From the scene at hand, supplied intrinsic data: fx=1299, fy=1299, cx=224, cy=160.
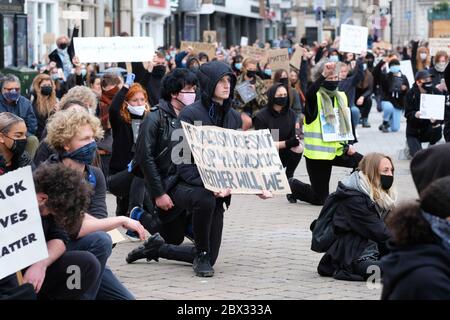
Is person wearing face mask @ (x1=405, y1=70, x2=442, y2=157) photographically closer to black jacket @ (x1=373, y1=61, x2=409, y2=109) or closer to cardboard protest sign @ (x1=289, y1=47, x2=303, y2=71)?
cardboard protest sign @ (x1=289, y1=47, x2=303, y2=71)

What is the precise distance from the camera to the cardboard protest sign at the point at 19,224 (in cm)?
604

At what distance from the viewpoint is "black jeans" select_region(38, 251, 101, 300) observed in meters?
6.54

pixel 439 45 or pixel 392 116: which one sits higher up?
pixel 439 45

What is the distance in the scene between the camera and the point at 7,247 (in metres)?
6.03

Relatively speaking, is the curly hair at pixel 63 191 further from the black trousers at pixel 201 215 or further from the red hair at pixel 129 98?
the red hair at pixel 129 98

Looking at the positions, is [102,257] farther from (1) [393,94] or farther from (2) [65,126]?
(1) [393,94]

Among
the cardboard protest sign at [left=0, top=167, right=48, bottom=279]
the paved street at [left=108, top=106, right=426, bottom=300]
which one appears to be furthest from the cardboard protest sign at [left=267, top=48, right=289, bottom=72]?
the cardboard protest sign at [left=0, top=167, right=48, bottom=279]

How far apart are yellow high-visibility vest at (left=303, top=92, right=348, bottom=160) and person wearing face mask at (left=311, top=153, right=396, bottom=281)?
3.97 meters

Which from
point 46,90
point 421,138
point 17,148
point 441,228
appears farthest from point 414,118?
point 441,228

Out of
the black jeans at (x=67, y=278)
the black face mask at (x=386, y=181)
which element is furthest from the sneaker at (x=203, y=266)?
the black jeans at (x=67, y=278)

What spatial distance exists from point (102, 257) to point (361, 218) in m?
2.61

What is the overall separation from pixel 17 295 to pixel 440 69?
15.4 metres

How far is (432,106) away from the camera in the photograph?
1730 cm
